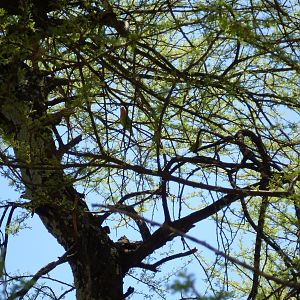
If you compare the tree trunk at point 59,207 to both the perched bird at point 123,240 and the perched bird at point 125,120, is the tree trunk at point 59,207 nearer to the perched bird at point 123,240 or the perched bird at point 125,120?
the perched bird at point 123,240

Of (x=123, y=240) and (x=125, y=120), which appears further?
(x=123, y=240)

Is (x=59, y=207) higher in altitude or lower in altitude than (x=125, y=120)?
lower

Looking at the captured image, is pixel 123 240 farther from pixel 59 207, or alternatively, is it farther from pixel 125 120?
pixel 125 120

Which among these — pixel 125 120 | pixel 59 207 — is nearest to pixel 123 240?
pixel 59 207

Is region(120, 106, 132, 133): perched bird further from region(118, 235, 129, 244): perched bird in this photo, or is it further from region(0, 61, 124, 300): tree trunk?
region(118, 235, 129, 244): perched bird

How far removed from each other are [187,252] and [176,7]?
3.10 ft

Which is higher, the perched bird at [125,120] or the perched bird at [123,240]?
the perched bird at [125,120]

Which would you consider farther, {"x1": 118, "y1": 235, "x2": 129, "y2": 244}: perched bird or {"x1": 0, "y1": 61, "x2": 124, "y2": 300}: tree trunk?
{"x1": 118, "y1": 235, "x2": 129, "y2": 244}: perched bird

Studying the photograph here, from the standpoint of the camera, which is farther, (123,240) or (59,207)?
(123,240)

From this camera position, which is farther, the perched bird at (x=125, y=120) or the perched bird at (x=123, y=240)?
the perched bird at (x=123, y=240)

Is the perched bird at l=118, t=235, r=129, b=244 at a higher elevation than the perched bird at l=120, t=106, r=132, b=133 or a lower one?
lower

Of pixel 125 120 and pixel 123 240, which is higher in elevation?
pixel 125 120

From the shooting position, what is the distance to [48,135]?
8.61 feet

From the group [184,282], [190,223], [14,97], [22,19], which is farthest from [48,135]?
[184,282]
